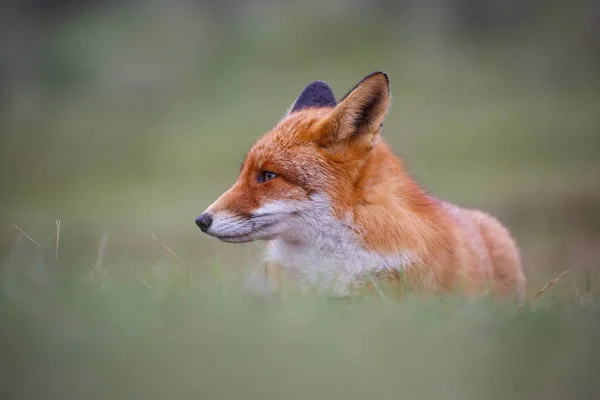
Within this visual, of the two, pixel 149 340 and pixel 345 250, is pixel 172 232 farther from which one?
pixel 149 340

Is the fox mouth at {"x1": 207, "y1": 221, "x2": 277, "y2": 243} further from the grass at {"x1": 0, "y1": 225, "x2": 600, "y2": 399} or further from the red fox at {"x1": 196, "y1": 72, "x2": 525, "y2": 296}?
the grass at {"x1": 0, "y1": 225, "x2": 600, "y2": 399}

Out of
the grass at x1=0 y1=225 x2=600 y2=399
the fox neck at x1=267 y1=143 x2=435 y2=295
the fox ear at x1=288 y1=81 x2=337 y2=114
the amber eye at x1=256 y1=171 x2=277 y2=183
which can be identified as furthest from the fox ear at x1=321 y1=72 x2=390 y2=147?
the grass at x1=0 y1=225 x2=600 y2=399

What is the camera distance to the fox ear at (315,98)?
7414 millimetres

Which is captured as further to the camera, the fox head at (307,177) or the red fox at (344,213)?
the fox head at (307,177)

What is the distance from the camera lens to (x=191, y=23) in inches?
1335

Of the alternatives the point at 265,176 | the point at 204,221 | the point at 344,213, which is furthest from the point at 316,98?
the point at 204,221

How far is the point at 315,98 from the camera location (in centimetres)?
745

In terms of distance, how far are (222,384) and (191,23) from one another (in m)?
31.3

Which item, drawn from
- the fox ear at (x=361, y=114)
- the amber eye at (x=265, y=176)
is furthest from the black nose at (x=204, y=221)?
the fox ear at (x=361, y=114)

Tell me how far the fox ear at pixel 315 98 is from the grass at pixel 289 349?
3.04 metres

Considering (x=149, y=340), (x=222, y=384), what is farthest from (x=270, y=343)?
(x=149, y=340)

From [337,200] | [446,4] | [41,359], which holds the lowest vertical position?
[41,359]

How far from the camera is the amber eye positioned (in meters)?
6.24

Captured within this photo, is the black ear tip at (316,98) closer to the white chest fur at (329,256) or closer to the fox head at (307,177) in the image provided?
the fox head at (307,177)
